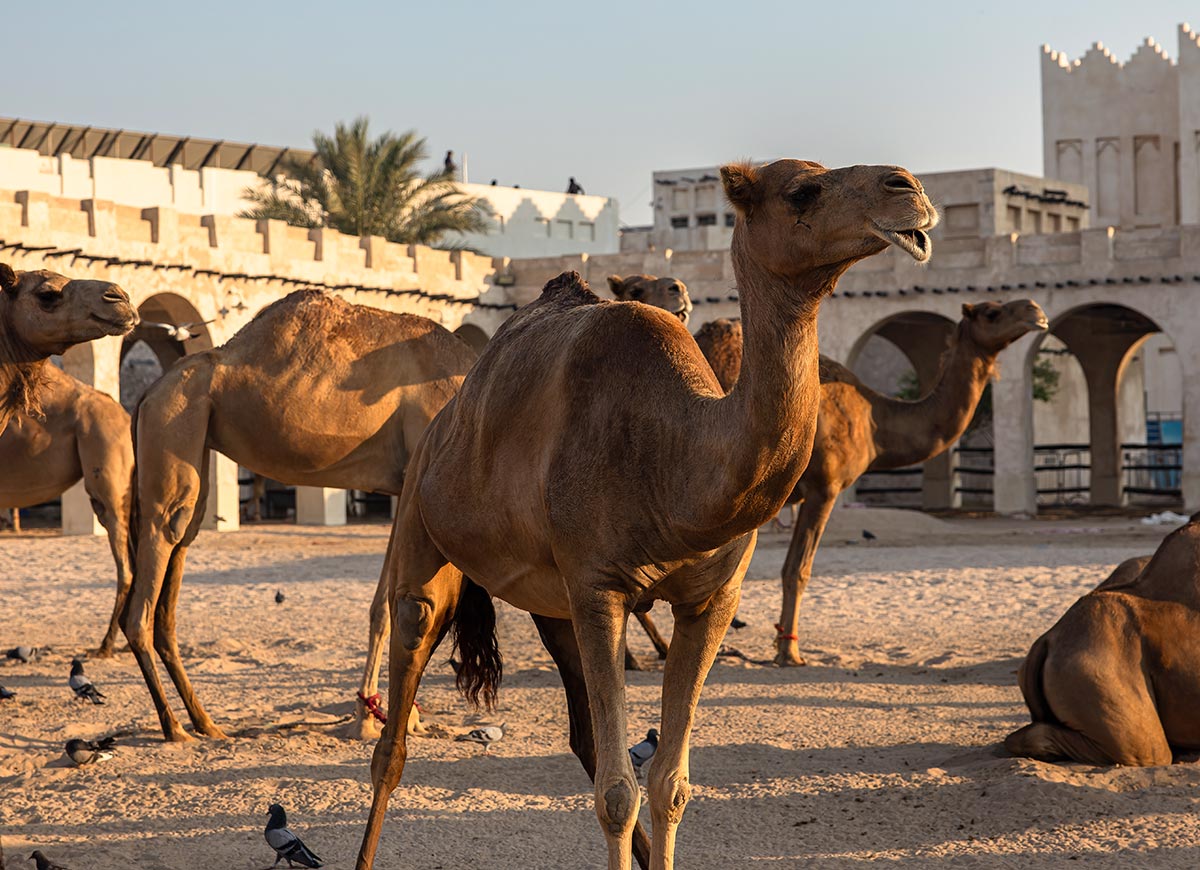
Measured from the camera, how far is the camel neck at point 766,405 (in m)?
4.09

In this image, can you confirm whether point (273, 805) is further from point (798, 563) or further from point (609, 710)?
point (798, 563)

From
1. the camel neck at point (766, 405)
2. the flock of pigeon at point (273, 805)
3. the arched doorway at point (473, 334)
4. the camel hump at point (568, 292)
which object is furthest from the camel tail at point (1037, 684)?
the arched doorway at point (473, 334)

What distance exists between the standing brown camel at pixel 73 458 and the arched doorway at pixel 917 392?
2222 centimetres

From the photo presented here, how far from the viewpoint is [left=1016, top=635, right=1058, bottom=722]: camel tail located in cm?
782

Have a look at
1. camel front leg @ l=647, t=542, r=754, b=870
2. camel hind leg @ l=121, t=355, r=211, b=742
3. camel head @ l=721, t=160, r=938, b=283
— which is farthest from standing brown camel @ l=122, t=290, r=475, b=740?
camel head @ l=721, t=160, r=938, b=283

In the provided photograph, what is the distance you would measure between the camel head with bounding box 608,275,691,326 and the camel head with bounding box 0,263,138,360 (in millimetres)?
2855

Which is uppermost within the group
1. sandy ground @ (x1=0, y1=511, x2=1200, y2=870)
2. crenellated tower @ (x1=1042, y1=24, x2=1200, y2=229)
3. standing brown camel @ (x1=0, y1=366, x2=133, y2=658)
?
crenellated tower @ (x1=1042, y1=24, x2=1200, y2=229)

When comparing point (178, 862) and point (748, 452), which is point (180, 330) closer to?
point (178, 862)

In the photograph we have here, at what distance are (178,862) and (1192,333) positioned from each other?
2758 cm

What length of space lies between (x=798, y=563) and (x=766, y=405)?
818 centimetres

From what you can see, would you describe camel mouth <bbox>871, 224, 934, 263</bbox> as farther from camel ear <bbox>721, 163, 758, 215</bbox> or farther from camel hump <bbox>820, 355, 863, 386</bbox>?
camel hump <bbox>820, 355, 863, 386</bbox>

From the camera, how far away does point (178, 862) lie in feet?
21.0

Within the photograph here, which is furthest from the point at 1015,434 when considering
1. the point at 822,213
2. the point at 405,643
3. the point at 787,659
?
the point at 822,213

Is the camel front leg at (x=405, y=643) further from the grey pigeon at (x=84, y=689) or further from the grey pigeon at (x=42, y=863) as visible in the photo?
the grey pigeon at (x=84, y=689)
